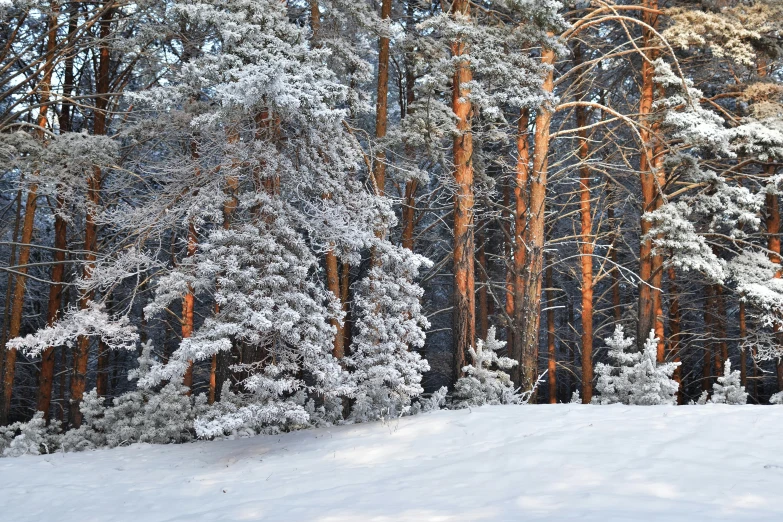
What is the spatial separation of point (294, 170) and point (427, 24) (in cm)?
398

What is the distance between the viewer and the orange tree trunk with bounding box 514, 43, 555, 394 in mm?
10992

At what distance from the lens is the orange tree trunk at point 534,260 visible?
10992 mm

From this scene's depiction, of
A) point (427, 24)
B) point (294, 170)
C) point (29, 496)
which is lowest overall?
point (29, 496)

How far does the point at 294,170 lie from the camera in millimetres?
8812

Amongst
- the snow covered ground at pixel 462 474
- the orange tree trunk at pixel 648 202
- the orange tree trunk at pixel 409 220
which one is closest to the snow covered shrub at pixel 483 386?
the snow covered ground at pixel 462 474

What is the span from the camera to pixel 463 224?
11820 mm

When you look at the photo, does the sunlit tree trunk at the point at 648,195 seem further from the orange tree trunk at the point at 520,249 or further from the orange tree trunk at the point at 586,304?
the orange tree trunk at the point at 520,249

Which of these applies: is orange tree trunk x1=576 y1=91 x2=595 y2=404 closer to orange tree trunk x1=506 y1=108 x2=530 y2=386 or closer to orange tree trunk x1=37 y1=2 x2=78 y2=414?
orange tree trunk x1=506 y1=108 x2=530 y2=386

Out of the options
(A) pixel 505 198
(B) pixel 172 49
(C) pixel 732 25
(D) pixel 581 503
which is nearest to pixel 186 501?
(D) pixel 581 503

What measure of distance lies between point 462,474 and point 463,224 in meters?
6.84

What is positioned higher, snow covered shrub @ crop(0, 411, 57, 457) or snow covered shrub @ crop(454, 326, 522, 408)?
snow covered shrub @ crop(454, 326, 522, 408)

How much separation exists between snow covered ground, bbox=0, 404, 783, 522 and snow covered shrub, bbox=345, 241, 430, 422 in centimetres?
41

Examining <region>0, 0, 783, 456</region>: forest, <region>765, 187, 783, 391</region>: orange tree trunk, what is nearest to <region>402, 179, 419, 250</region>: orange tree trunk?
<region>0, 0, 783, 456</region>: forest

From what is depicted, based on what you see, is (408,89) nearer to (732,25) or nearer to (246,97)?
Answer: (732,25)
